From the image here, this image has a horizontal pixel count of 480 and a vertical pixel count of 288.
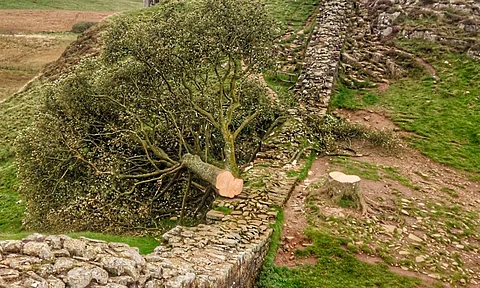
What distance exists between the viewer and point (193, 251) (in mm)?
9789

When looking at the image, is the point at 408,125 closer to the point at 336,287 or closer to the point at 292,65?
the point at 292,65

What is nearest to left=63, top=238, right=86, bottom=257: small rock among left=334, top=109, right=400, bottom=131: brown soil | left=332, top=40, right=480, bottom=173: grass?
left=332, top=40, right=480, bottom=173: grass

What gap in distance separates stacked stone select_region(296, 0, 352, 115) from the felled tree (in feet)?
16.9

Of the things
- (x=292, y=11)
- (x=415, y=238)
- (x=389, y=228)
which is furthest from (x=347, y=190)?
(x=292, y=11)

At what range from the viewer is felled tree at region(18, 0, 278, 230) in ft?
47.7

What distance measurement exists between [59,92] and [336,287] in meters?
13.2

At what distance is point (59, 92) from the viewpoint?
645 inches

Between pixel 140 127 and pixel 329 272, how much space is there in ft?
30.1

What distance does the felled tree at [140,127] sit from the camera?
47.7 feet

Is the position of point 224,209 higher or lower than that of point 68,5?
lower

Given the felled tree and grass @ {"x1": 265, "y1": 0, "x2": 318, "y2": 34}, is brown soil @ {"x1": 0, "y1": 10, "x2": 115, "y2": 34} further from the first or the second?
the felled tree

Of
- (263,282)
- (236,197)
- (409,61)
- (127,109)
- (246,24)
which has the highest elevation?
(246,24)

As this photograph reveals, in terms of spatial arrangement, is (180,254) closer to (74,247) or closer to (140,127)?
(74,247)

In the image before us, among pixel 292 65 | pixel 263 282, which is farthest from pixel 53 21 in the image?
pixel 263 282
